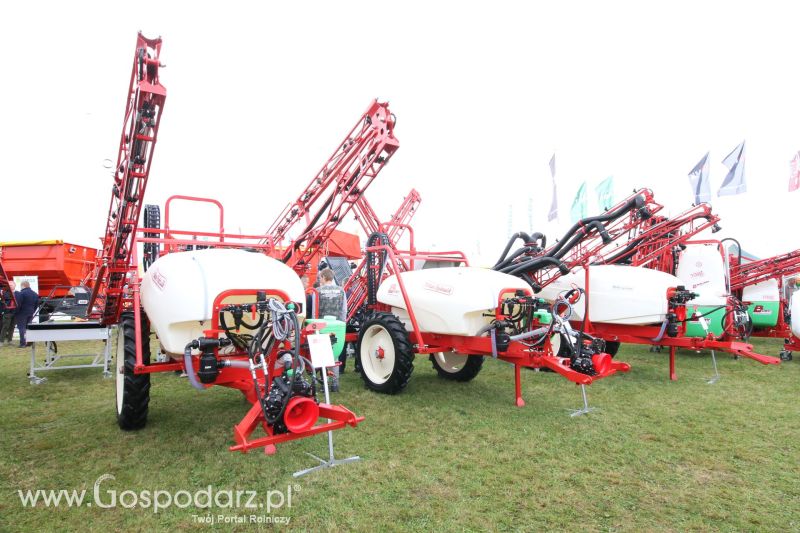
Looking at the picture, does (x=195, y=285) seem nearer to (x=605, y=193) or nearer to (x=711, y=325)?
(x=711, y=325)

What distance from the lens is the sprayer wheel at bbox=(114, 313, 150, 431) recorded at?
396 centimetres

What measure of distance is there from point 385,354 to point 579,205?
15475 millimetres

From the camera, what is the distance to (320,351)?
3.47 meters

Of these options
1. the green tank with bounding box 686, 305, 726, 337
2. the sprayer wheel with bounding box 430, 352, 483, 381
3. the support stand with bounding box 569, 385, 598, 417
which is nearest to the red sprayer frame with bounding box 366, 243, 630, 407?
the support stand with bounding box 569, 385, 598, 417

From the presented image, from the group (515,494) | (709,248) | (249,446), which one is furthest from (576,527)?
(709,248)

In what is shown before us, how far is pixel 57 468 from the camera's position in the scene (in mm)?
3471

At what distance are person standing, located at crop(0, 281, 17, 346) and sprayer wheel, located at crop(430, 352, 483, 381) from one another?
9370mm

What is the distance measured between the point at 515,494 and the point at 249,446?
172 cm

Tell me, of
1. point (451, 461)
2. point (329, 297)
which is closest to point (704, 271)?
point (329, 297)

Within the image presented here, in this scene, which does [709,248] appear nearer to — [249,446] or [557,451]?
[557,451]

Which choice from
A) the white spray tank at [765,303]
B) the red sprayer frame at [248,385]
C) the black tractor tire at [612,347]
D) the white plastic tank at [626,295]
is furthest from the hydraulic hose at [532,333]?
the white spray tank at [765,303]

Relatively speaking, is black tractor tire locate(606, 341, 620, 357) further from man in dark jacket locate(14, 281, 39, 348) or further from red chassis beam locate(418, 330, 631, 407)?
man in dark jacket locate(14, 281, 39, 348)

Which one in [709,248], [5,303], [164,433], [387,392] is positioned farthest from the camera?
[5,303]

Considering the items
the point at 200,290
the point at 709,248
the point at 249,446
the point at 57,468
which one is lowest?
the point at 57,468
